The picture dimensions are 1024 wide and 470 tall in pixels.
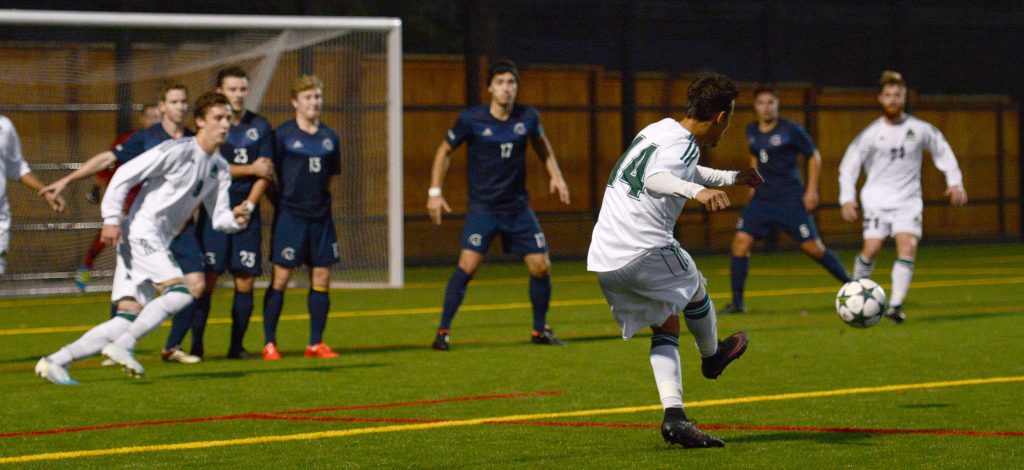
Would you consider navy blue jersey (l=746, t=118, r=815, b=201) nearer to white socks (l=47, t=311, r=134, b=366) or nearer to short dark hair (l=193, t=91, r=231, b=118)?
short dark hair (l=193, t=91, r=231, b=118)

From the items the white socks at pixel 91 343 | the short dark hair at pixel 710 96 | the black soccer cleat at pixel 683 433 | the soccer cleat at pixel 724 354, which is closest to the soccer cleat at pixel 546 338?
the white socks at pixel 91 343

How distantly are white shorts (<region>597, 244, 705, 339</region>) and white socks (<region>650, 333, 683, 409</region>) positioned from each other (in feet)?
0.29

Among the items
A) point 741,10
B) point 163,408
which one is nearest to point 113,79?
point 163,408

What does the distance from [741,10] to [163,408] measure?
17.0 meters

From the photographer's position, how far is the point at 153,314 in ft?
28.5

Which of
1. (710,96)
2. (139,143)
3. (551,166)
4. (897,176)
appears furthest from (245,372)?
(897,176)

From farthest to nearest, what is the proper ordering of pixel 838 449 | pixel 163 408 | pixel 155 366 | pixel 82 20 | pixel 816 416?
pixel 82 20 < pixel 155 366 < pixel 163 408 < pixel 816 416 < pixel 838 449

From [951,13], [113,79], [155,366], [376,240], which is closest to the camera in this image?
[155,366]

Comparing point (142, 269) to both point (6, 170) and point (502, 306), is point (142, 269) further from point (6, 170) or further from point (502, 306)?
point (502, 306)

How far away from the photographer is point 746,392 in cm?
826

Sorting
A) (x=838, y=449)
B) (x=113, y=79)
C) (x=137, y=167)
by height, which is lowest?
(x=838, y=449)

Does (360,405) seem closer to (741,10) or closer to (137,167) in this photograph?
(137,167)

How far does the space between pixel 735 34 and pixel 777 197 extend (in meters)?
10.6

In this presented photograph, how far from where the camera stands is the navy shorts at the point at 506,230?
11.0 m
